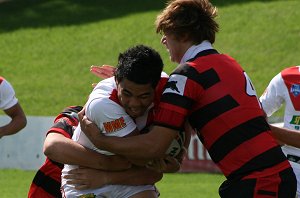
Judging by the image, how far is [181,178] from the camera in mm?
14078

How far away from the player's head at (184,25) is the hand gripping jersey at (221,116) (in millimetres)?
156

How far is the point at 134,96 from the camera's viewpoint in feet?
15.9

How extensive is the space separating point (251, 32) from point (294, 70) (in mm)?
18680

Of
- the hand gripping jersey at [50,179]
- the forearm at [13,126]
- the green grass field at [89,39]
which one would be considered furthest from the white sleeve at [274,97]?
the green grass field at [89,39]

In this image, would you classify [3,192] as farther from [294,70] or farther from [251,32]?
[251,32]

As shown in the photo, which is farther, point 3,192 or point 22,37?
point 22,37

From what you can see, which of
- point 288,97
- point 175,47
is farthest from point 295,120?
point 175,47

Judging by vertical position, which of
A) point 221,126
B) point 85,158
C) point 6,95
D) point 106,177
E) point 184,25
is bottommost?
point 6,95

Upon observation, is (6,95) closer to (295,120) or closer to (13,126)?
(13,126)

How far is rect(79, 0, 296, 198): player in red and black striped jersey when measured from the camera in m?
4.73

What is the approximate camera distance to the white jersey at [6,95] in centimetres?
871

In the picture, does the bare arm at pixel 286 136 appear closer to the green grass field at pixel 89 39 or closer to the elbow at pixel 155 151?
the elbow at pixel 155 151

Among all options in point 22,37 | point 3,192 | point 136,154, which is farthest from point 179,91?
point 22,37

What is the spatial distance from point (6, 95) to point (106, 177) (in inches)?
154
